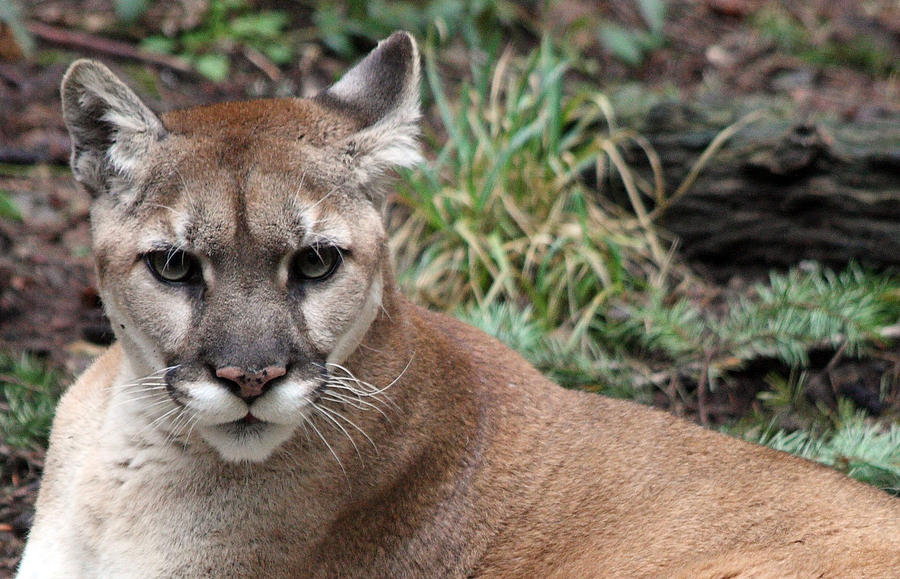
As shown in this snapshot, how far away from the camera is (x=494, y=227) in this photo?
8414 mm

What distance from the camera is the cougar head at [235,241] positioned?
393cm

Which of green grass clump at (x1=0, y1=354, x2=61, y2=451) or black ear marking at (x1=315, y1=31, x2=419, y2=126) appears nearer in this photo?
black ear marking at (x1=315, y1=31, x2=419, y2=126)

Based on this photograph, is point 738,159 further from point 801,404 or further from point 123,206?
point 123,206

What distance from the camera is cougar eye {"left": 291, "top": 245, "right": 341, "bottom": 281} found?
414 cm

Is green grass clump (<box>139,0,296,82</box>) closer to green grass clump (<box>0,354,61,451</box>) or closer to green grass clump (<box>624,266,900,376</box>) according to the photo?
green grass clump (<box>0,354,61,451</box>)

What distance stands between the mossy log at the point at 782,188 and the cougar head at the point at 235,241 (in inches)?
178

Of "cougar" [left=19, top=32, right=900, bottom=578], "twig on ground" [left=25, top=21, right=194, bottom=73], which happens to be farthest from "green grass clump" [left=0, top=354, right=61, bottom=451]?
"twig on ground" [left=25, top=21, right=194, bottom=73]

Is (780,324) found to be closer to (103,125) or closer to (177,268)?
(177,268)

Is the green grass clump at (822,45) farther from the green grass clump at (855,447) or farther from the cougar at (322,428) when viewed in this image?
the cougar at (322,428)

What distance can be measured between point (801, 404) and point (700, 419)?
2.24ft

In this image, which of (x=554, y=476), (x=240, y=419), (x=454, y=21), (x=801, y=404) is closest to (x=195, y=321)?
(x=240, y=419)

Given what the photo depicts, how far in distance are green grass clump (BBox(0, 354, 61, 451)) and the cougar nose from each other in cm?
262

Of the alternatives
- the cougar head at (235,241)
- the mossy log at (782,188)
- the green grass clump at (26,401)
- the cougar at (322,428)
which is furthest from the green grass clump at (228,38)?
the cougar head at (235,241)

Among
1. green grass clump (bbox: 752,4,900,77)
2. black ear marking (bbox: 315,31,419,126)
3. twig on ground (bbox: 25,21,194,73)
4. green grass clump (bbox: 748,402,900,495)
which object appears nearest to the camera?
black ear marking (bbox: 315,31,419,126)
